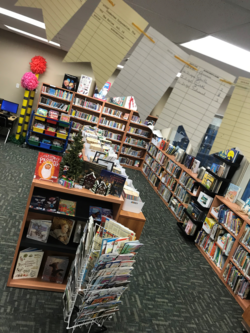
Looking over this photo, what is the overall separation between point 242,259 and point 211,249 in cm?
75

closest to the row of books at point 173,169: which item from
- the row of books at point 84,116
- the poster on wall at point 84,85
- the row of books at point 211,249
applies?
the row of books at point 211,249

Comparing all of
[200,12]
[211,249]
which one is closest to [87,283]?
[200,12]

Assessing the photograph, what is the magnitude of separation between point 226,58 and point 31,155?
5585mm

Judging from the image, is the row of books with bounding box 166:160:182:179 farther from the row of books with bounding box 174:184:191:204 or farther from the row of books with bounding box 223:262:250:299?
the row of books with bounding box 223:262:250:299

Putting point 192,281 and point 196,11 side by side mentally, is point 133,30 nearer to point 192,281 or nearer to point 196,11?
point 196,11

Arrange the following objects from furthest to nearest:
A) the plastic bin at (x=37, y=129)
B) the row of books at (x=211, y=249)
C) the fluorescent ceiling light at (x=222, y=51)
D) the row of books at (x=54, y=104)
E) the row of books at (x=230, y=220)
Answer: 1. the row of books at (x=54, y=104)
2. the plastic bin at (x=37, y=129)
3. the row of books at (x=211, y=249)
4. the row of books at (x=230, y=220)
5. the fluorescent ceiling light at (x=222, y=51)

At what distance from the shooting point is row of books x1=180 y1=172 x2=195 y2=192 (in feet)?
18.7

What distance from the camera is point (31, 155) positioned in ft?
22.7

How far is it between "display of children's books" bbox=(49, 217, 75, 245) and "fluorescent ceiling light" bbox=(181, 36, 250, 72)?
2.16 metres

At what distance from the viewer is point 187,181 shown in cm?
595

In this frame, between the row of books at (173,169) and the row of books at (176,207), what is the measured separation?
60cm

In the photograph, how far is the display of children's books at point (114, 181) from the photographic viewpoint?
8.86ft

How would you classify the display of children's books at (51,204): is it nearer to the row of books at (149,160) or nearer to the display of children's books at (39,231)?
the display of children's books at (39,231)

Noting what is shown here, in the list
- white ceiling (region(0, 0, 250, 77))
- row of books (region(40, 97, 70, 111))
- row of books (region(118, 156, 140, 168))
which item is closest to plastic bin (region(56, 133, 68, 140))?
row of books (region(40, 97, 70, 111))
